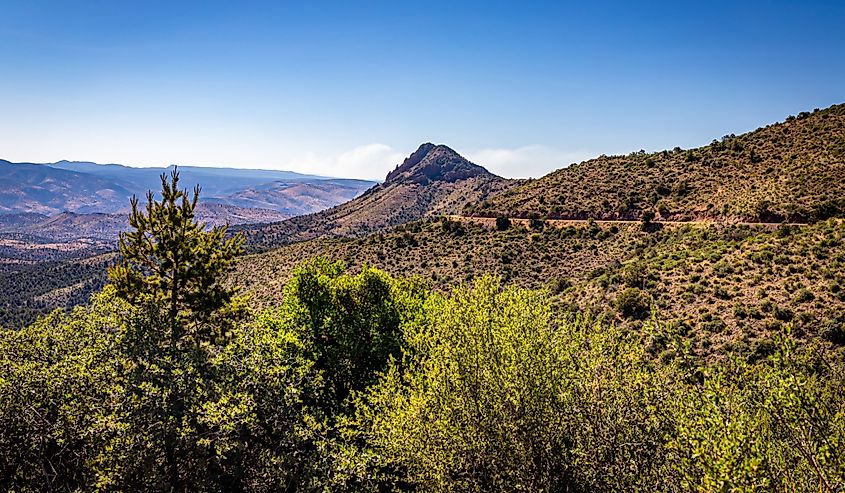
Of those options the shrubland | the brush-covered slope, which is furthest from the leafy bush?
the shrubland

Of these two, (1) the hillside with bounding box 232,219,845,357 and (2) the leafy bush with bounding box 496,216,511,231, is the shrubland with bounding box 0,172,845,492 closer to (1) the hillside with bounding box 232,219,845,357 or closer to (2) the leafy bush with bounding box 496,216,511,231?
(1) the hillside with bounding box 232,219,845,357

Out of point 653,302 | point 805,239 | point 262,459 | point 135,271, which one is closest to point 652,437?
point 262,459

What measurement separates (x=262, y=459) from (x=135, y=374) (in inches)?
193

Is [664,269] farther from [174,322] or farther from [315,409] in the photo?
[174,322]

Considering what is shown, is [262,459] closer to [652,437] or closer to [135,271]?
[135,271]

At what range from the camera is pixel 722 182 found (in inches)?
2330

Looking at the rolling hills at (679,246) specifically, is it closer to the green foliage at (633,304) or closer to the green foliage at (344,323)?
the green foliage at (633,304)

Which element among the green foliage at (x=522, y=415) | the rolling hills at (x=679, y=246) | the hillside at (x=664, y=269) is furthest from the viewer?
the rolling hills at (x=679, y=246)

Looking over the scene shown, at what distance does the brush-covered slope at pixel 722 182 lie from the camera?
1917 inches

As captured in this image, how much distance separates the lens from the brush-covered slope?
48.7m

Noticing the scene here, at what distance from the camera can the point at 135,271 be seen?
1869cm

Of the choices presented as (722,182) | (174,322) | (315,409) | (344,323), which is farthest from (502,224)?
(174,322)

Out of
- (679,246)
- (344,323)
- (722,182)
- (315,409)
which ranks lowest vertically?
(315,409)

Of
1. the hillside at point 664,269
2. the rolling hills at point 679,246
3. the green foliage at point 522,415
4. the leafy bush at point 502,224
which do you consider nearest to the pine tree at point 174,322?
the green foliage at point 522,415
